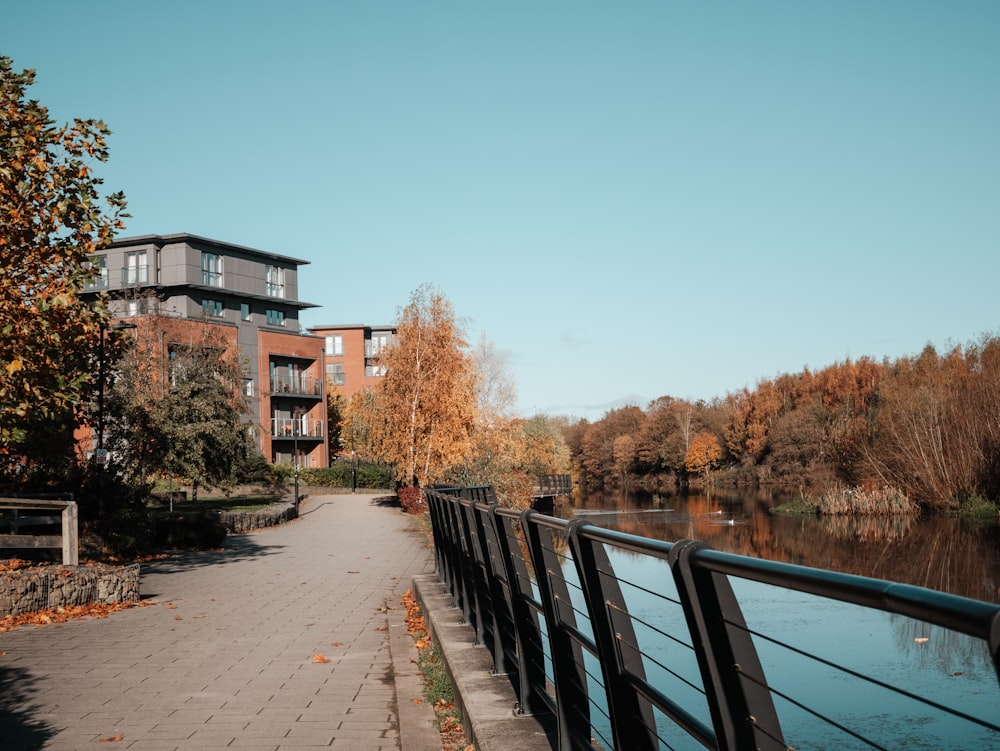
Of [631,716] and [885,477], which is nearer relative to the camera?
[631,716]

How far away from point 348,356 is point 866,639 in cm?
7495

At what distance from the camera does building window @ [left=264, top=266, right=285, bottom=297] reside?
6881cm

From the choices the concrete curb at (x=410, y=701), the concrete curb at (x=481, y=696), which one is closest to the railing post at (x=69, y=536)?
the concrete curb at (x=410, y=701)

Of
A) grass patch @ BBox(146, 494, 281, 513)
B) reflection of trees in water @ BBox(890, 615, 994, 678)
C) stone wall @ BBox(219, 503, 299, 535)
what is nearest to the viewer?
reflection of trees in water @ BBox(890, 615, 994, 678)

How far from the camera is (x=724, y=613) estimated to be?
2.42 metres

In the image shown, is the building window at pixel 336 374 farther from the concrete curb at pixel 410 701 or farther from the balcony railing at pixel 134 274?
the concrete curb at pixel 410 701

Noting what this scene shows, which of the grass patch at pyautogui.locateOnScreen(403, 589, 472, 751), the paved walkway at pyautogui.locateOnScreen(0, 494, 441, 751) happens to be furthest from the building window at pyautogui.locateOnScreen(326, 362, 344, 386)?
the grass patch at pyautogui.locateOnScreen(403, 589, 472, 751)

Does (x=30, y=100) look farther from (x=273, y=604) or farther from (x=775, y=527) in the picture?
(x=775, y=527)

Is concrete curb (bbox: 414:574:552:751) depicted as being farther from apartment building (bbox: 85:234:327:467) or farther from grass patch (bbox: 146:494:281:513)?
apartment building (bbox: 85:234:327:467)

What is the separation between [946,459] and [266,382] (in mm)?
40162

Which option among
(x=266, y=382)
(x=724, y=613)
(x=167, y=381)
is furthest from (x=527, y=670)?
(x=266, y=382)

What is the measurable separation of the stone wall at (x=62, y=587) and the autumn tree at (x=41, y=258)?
6.80ft

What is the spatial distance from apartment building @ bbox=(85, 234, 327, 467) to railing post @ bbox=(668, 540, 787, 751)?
5642 cm

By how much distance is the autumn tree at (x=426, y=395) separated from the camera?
128 feet
